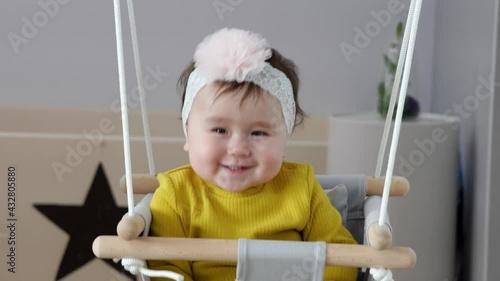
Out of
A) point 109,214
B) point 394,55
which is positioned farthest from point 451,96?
point 109,214

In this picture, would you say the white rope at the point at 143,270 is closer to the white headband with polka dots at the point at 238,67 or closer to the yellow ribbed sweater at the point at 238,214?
the yellow ribbed sweater at the point at 238,214

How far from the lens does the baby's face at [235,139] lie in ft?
3.45

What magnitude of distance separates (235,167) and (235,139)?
5 centimetres

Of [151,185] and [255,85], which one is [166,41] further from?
[255,85]

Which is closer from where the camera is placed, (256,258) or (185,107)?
(256,258)

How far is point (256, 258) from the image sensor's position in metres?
0.93

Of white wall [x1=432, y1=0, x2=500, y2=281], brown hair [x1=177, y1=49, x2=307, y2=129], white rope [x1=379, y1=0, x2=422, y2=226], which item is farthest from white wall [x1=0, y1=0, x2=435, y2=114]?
white rope [x1=379, y1=0, x2=422, y2=226]

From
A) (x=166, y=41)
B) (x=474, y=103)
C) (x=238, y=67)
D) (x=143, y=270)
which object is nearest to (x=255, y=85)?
(x=238, y=67)

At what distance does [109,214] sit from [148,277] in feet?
3.38

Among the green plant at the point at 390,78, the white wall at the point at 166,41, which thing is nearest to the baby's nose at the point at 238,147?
the green plant at the point at 390,78

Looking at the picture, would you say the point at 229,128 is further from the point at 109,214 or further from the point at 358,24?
the point at 358,24

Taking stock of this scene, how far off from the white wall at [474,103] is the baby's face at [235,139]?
2.68ft

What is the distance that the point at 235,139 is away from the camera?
3.45ft

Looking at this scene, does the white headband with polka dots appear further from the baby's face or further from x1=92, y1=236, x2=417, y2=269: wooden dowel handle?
x1=92, y1=236, x2=417, y2=269: wooden dowel handle
